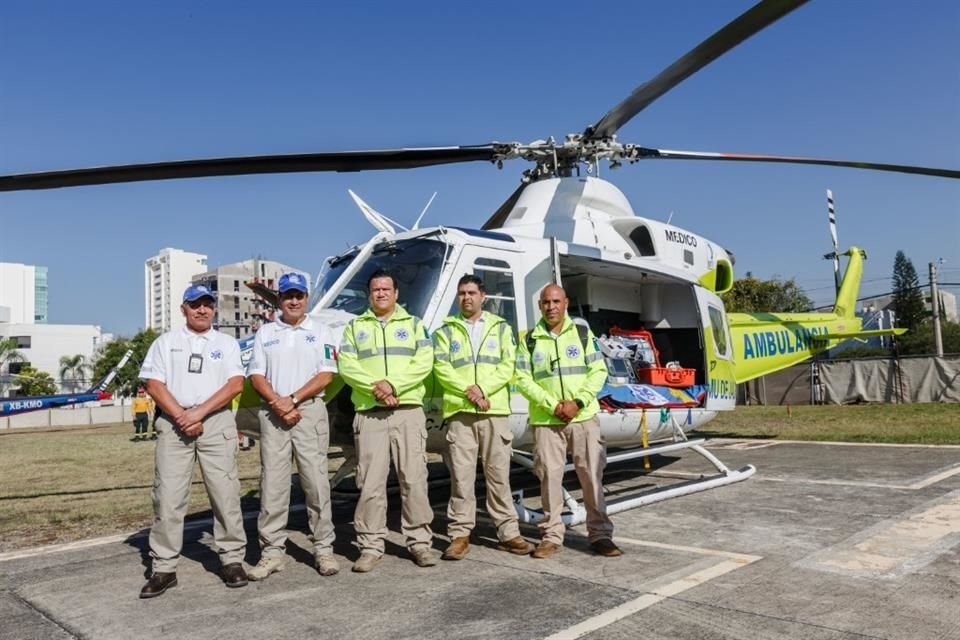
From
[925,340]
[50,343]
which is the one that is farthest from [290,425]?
[50,343]

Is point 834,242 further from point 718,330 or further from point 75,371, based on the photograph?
point 75,371

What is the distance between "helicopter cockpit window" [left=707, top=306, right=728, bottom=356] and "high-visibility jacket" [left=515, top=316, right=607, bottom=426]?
417cm

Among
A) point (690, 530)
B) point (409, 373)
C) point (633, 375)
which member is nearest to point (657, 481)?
point (633, 375)

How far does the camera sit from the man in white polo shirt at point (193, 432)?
4.32 metres

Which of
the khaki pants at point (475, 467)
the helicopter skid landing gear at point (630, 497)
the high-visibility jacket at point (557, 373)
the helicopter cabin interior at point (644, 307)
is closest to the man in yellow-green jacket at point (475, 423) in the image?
the khaki pants at point (475, 467)

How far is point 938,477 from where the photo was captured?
281 inches

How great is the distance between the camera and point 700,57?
18.9 feet

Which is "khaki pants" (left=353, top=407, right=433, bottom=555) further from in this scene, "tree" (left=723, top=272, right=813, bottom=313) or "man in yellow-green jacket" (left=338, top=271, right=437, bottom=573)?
"tree" (left=723, top=272, right=813, bottom=313)

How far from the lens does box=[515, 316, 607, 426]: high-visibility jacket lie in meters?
4.98

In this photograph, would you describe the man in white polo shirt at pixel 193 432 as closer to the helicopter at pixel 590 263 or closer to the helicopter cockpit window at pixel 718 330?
the helicopter at pixel 590 263

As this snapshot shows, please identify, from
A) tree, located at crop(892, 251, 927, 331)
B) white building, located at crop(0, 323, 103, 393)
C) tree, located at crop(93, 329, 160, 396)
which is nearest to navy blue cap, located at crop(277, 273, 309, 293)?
tree, located at crop(93, 329, 160, 396)

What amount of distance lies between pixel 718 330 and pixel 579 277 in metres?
2.20

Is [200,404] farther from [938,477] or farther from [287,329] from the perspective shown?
[938,477]

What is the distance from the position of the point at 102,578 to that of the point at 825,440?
34.1ft
